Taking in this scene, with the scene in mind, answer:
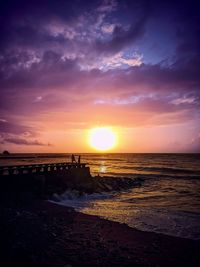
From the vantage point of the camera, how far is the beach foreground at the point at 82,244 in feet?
28.0

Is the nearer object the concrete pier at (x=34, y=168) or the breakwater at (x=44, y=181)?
the breakwater at (x=44, y=181)

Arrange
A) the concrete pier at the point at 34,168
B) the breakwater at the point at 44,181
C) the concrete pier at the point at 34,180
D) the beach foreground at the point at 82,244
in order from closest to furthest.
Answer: the beach foreground at the point at 82,244 < the concrete pier at the point at 34,180 < the breakwater at the point at 44,181 < the concrete pier at the point at 34,168

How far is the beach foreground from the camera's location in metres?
8.55

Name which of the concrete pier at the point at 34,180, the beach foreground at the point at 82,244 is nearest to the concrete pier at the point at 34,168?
the concrete pier at the point at 34,180

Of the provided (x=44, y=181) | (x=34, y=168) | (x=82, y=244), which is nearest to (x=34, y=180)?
(x=44, y=181)

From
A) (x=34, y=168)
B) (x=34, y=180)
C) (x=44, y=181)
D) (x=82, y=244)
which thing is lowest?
(x=82, y=244)

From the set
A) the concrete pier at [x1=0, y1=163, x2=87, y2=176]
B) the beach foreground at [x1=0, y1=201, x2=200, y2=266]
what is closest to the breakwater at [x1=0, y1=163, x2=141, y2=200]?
the concrete pier at [x1=0, y1=163, x2=87, y2=176]

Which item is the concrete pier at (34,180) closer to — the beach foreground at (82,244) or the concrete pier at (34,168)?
the concrete pier at (34,168)

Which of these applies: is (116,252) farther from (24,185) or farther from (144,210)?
(24,185)

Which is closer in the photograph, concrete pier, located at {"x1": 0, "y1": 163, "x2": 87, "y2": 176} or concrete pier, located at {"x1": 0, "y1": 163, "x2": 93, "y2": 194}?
concrete pier, located at {"x1": 0, "y1": 163, "x2": 93, "y2": 194}

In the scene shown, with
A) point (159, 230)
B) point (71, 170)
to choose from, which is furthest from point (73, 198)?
point (159, 230)

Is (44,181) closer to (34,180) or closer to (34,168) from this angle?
(34,180)

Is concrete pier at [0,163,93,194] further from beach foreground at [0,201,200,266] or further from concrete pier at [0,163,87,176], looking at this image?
beach foreground at [0,201,200,266]

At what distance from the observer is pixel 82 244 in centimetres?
1015
